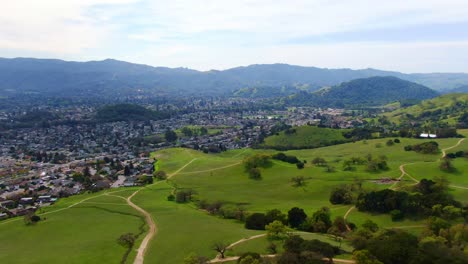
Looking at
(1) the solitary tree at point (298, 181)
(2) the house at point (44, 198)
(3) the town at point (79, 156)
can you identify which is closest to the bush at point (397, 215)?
(1) the solitary tree at point (298, 181)

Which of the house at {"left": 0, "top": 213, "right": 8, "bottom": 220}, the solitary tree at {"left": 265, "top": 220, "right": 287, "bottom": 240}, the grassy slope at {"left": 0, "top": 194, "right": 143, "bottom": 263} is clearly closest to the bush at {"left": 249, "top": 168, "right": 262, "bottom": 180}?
the grassy slope at {"left": 0, "top": 194, "right": 143, "bottom": 263}

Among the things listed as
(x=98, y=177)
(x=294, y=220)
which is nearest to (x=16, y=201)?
(x=98, y=177)

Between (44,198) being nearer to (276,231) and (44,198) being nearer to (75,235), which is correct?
(75,235)

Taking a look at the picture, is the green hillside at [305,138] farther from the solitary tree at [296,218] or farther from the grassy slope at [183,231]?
the solitary tree at [296,218]

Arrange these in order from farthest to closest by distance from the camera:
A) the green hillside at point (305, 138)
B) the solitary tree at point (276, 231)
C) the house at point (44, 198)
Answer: the green hillside at point (305, 138)
the house at point (44, 198)
the solitary tree at point (276, 231)

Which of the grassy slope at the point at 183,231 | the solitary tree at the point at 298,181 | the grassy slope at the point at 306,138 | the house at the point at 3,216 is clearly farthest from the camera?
the grassy slope at the point at 306,138

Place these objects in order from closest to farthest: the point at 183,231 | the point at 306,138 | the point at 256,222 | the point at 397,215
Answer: the point at 183,231 → the point at 256,222 → the point at 397,215 → the point at 306,138

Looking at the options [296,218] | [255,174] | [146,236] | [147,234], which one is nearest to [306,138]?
[255,174]
